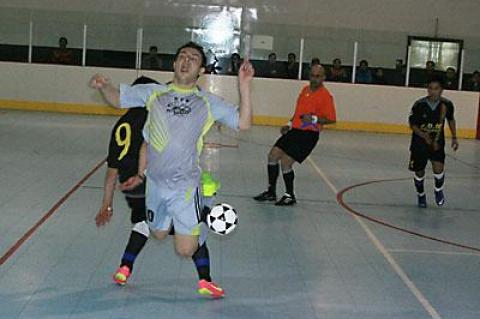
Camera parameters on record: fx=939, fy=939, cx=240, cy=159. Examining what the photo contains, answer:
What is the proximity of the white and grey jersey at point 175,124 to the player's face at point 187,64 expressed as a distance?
16cm

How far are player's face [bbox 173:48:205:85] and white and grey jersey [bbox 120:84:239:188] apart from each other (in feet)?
0.52

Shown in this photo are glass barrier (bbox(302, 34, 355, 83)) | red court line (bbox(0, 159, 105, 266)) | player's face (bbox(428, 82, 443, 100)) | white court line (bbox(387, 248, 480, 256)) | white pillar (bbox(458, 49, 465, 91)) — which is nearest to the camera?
red court line (bbox(0, 159, 105, 266))

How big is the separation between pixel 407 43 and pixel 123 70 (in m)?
8.12

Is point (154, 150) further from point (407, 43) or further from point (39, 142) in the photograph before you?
point (407, 43)

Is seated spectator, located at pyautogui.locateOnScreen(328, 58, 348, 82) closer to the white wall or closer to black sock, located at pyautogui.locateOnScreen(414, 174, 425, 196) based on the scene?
the white wall

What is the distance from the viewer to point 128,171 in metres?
7.14

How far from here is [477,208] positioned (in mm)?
12461

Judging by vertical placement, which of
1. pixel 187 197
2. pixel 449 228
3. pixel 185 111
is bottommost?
pixel 449 228

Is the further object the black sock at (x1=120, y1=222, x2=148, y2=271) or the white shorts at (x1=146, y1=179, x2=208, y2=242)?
the black sock at (x1=120, y1=222, x2=148, y2=271)

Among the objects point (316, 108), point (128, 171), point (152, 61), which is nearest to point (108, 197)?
point (128, 171)

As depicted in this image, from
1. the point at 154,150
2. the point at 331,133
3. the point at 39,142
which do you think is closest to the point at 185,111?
the point at 154,150

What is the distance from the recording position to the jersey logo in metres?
6.43

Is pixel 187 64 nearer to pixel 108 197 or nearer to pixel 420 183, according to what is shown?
pixel 108 197

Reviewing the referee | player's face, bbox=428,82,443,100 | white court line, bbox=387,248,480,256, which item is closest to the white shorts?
white court line, bbox=387,248,480,256
